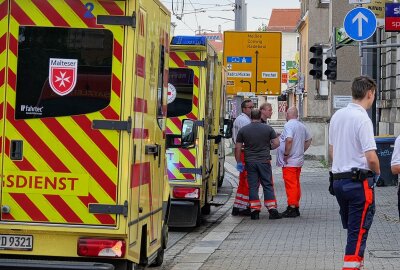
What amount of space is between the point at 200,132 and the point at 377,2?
37.0ft

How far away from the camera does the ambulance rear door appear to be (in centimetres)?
795

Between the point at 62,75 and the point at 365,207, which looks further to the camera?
the point at 365,207

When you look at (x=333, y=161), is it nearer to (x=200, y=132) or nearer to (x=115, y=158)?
(x=115, y=158)

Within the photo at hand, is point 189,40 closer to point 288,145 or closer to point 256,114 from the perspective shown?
point 256,114

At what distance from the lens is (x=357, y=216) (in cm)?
902

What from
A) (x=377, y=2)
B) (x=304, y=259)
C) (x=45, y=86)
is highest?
(x=377, y=2)

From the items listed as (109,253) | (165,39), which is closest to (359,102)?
(165,39)

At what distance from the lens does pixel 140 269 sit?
10.1 metres

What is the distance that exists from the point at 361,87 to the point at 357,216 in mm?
1142

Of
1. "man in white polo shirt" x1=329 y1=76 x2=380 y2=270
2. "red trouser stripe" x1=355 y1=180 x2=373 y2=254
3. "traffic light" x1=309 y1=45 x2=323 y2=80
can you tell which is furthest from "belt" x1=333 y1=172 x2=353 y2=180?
"traffic light" x1=309 y1=45 x2=323 y2=80

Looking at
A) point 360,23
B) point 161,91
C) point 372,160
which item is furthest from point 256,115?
point 372,160

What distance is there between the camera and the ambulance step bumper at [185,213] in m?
15.4

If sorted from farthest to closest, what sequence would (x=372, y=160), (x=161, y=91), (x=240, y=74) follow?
(x=240, y=74) < (x=161, y=91) < (x=372, y=160)

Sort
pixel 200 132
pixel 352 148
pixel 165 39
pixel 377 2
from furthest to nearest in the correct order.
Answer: pixel 377 2 → pixel 200 132 → pixel 165 39 → pixel 352 148
